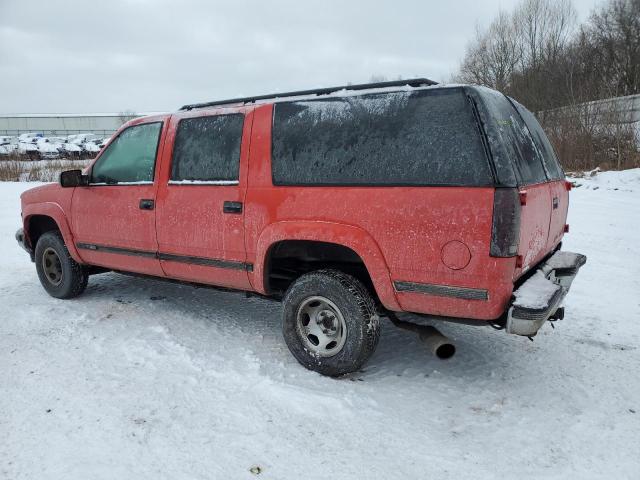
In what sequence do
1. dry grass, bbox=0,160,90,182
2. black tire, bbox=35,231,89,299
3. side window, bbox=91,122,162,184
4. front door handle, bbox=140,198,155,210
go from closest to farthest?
1. front door handle, bbox=140,198,155,210
2. side window, bbox=91,122,162,184
3. black tire, bbox=35,231,89,299
4. dry grass, bbox=0,160,90,182

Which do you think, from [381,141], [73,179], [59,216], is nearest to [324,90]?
[381,141]

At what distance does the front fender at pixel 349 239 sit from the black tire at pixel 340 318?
182 mm

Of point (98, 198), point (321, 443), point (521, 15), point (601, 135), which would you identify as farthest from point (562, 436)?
point (521, 15)

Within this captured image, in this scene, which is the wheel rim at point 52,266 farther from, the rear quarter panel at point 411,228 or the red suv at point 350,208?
the rear quarter panel at point 411,228

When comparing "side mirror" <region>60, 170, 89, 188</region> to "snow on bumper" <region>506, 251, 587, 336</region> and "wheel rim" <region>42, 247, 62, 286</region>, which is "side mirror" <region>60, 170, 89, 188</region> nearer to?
"wheel rim" <region>42, 247, 62, 286</region>

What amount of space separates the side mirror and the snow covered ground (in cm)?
119

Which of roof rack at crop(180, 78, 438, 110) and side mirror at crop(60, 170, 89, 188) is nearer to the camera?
roof rack at crop(180, 78, 438, 110)

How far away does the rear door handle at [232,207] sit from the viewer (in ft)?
11.6

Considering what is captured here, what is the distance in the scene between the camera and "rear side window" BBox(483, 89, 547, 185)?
281cm

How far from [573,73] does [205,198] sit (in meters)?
28.2

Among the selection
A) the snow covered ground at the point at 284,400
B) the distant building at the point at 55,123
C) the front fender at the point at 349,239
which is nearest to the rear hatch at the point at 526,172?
the front fender at the point at 349,239

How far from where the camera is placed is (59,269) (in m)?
5.07

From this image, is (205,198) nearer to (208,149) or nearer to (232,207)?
(232,207)

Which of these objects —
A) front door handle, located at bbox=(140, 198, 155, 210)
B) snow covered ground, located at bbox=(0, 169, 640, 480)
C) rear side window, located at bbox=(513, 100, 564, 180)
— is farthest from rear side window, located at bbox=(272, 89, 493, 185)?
snow covered ground, located at bbox=(0, 169, 640, 480)
